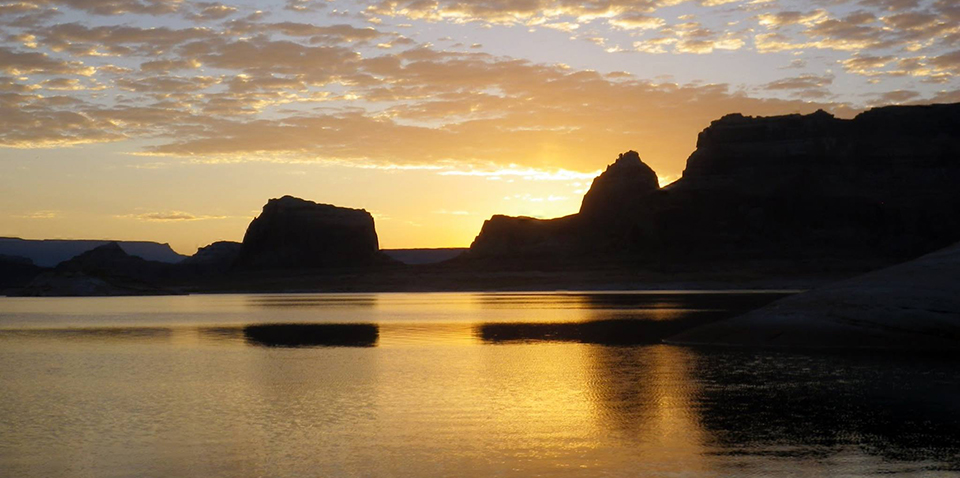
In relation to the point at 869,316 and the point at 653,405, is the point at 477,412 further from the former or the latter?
the point at 869,316

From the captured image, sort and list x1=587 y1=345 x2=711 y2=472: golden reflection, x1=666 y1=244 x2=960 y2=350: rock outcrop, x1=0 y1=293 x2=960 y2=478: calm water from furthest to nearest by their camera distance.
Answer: x1=666 y1=244 x2=960 y2=350: rock outcrop → x1=587 y1=345 x2=711 y2=472: golden reflection → x1=0 y1=293 x2=960 y2=478: calm water

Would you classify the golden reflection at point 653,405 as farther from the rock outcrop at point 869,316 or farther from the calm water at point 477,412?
the rock outcrop at point 869,316

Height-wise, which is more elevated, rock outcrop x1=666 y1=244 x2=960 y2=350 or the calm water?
rock outcrop x1=666 y1=244 x2=960 y2=350

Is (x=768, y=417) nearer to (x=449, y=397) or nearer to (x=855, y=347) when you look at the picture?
(x=449, y=397)

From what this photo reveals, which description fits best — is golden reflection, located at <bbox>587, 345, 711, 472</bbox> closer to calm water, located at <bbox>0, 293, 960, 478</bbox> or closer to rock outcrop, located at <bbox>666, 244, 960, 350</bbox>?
calm water, located at <bbox>0, 293, 960, 478</bbox>

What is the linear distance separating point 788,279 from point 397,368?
155m

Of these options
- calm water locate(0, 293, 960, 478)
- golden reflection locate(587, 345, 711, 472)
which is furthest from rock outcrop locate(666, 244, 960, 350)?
golden reflection locate(587, 345, 711, 472)

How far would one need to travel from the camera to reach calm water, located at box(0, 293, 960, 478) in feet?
64.3

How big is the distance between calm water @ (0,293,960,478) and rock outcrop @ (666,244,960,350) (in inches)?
138

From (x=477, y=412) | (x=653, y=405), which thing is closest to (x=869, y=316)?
(x=653, y=405)

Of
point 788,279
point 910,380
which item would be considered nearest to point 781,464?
point 910,380

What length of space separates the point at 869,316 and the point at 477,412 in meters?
23.5

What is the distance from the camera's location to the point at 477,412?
26.5m

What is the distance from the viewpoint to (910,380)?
101 ft
